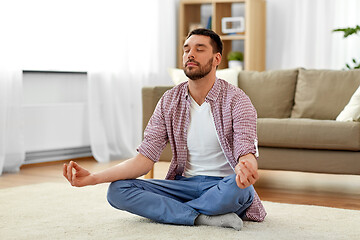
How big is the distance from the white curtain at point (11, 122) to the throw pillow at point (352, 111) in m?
2.16

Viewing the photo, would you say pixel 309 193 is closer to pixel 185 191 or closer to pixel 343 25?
pixel 185 191

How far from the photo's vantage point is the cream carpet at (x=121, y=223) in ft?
7.00

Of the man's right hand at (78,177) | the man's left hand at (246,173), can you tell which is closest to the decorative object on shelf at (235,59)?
the man's right hand at (78,177)

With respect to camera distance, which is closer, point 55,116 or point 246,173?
point 246,173

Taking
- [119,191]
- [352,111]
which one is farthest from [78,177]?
[352,111]

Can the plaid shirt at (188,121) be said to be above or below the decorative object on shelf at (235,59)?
below

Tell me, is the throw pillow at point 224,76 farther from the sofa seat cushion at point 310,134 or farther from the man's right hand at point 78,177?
the man's right hand at point 78,177

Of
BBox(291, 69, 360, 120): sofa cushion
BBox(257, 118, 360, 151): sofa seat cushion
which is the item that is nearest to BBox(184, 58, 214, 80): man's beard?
BBox(257, 118, 360, 151): sofa seat cushion

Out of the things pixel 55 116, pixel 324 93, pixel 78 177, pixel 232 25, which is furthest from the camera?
pixel 232 25

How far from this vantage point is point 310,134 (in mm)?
3252

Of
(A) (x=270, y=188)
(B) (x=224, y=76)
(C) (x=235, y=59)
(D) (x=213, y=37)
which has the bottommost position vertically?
(A) (x=270, y=188)

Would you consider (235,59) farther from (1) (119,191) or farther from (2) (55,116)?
(1) (119,191)

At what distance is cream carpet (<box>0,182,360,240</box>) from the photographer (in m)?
2.13

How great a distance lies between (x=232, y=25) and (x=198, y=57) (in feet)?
12.2
